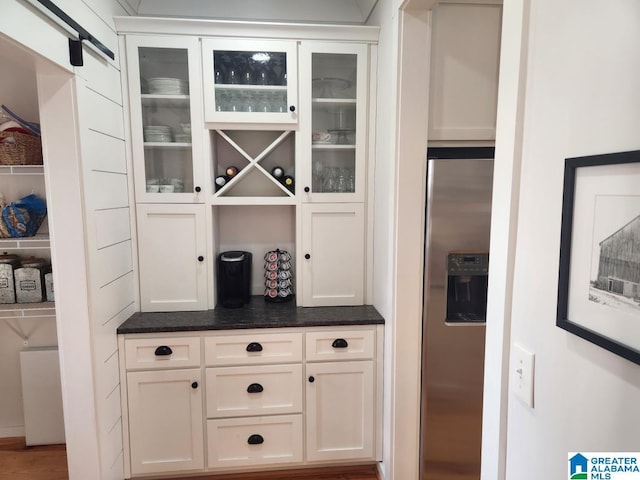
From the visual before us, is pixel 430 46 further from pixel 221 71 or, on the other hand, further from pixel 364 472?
pixel 364 472

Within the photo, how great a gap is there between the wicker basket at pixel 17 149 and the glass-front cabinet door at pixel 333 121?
1416mm

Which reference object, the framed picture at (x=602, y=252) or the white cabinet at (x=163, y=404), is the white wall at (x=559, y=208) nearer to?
the framed picture at (x=602, y=252)

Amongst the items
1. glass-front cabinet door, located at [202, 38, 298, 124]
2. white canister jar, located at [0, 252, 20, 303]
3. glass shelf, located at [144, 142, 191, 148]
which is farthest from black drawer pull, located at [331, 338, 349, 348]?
white canister jar, located at [0, 252, 20, 303]

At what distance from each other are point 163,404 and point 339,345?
38.8 inches

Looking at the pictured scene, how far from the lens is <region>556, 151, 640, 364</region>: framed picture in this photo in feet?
2.01

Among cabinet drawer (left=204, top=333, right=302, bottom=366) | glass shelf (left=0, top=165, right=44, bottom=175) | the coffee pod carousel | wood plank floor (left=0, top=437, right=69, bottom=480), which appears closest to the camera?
glass shelf (left=0, top=165, right=44, bottom=175)

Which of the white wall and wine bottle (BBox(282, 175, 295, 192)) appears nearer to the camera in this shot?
the white wall

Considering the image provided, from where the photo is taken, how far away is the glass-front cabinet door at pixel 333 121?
221 cm

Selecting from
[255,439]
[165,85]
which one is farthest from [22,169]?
[255,439]

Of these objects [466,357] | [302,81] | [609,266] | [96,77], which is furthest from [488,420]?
[96,77]

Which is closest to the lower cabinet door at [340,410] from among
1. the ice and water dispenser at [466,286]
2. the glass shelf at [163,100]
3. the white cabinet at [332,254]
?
the white cabinet at [332,254]

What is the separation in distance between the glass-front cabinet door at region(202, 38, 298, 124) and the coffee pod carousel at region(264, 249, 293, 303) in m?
0.80

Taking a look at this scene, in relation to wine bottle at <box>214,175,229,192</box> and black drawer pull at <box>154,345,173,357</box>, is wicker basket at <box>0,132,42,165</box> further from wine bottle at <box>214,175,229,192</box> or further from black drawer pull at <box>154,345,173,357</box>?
black drawer pull at <box>154,345,173,357</box>

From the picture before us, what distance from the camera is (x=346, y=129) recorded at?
2318 millimetres
